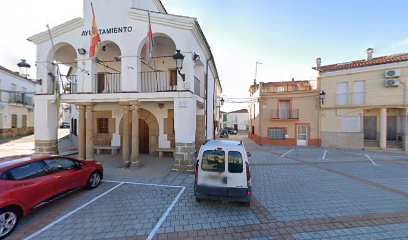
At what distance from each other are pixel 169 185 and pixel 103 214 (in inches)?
96.1

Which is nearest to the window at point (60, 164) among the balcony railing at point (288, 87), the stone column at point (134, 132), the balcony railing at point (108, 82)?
the stone column at point (134, 132)

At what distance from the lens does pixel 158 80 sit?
11.3 metres

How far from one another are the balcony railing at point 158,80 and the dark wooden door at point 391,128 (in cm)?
1995

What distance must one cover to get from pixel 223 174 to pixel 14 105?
87.8 ft

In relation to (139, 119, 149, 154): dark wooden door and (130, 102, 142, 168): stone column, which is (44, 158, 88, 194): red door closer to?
(130, 102, 142, 168): stone column

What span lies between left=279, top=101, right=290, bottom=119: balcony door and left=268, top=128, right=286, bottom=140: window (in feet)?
4.52

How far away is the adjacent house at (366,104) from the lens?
15516 millimetres

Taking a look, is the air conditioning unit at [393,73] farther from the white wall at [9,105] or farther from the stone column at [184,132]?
the white wall at [9,105]

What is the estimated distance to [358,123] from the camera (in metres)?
16.8

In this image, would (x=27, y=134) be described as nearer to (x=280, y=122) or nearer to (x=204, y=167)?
(x=204, y=167)

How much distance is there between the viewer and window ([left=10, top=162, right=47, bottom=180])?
167 inches


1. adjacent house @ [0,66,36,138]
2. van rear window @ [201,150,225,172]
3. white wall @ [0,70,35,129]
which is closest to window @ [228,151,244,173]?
van rear window @ [201,150,225,172]

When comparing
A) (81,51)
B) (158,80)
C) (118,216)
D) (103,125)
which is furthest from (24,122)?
(118,216)

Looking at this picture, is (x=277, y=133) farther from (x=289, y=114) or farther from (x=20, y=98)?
(x=20, y=98)
